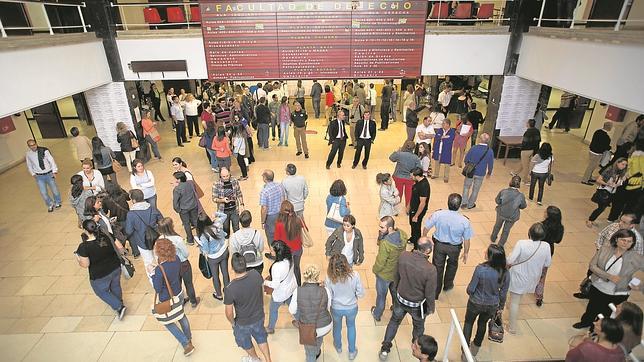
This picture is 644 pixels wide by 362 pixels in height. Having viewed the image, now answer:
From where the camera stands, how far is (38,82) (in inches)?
251

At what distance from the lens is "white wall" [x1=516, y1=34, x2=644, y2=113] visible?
17.6 feet

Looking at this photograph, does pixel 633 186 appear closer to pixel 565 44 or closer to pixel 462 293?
pixel 565 44

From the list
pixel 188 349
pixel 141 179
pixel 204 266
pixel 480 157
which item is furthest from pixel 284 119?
pixel 188 349

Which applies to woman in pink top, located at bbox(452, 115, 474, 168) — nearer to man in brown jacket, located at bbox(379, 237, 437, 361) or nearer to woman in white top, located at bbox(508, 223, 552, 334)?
woman in white top, located at bbox(508, 223, 552, 334)

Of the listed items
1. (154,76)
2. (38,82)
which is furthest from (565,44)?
(38,82)

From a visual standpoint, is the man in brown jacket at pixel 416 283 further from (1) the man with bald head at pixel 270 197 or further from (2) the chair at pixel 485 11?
(2) the chair at pixel 485 11

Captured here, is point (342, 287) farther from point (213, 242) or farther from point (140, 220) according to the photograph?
A: point (140, 220)

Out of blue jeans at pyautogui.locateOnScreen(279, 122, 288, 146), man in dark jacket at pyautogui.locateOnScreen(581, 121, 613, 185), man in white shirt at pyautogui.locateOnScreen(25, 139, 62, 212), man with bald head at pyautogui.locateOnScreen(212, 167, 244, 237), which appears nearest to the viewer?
man with bald head at pyautogui.locateOnScreen(212, 167, 244, 237)

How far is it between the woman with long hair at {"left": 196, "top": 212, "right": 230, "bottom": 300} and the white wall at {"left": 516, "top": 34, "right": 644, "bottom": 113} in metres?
5.99

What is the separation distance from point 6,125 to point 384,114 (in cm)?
1072

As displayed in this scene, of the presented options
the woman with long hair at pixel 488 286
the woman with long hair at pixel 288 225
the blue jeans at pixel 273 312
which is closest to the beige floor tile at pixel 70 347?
the blue jeans at pixel 273 312

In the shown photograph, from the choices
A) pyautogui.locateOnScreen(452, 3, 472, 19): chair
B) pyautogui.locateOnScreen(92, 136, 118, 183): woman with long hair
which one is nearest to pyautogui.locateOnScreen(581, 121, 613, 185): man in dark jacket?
pyautogui.locateOnScreen(452, 3, 472, 19): chair

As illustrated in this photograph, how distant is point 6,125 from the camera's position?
9.96 metres

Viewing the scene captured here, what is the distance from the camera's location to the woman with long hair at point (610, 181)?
636 centimetres
